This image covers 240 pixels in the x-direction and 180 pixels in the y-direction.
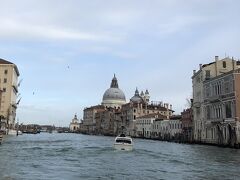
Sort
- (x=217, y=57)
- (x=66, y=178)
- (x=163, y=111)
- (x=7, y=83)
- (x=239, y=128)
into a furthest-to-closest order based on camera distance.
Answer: (x=163, y=111)
(x=7, y=83)
(x=217, y=57)
(x=239, y=128)
(x=66, y=178)

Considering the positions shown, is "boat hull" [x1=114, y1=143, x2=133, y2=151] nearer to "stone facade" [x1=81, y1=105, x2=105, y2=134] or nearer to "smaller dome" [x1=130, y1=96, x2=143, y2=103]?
"smaller dome" [x1=130, y1=96, x2=143, y2=103]

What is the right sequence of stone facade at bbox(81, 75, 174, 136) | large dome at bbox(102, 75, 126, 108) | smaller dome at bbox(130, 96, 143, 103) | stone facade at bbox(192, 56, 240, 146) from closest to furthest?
stone facade at bbox(192, 56, 240, 146) → stone facade at bbox(81, 75, 174, 136) → smaller dome at bbox(130, 96, 143, 103) → large dome at bbox(102, 75, 126, 108)

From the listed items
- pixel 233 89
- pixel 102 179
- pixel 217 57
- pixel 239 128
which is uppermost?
pixel 217 57

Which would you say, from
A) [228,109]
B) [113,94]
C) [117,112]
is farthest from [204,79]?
[113,94]

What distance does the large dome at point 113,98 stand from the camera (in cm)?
17562

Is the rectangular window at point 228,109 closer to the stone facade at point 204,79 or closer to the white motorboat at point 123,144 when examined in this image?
the stone facade at point 204,79

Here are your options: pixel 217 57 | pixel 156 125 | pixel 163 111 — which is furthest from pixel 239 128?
pixel 163 111

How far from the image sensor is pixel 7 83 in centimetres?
9956

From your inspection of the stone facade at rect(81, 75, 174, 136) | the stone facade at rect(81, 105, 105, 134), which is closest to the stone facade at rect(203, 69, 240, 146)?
the stone facade at rect(81, 75, 174, 136)

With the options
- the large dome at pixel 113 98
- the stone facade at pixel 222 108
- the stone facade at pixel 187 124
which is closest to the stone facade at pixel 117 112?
the large dome at pixel 113 98

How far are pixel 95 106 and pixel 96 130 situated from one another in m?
13.4

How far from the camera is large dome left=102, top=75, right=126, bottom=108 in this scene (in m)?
176

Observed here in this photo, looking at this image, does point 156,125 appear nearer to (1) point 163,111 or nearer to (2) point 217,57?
(1) point 163,111

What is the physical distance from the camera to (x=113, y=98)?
176500 mm
